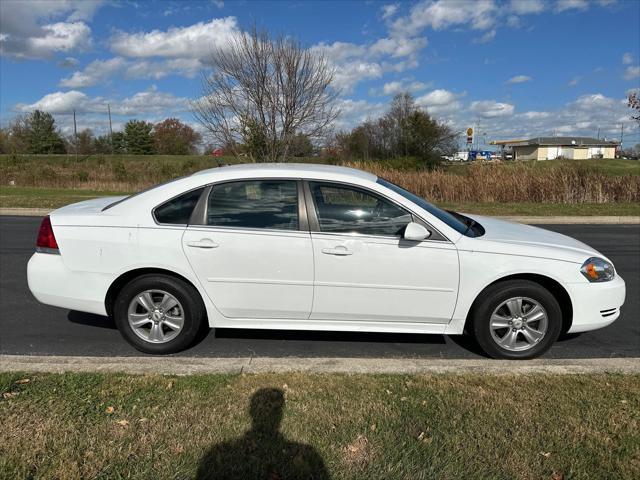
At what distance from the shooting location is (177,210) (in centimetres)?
415

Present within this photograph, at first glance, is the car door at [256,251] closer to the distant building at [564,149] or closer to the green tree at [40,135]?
the green tree at [40,135]

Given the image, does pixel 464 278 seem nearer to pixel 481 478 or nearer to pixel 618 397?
pixel 618 397

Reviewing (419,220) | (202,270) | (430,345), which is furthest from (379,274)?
(202,270)

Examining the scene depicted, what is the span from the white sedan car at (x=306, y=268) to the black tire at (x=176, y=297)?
0.03ft

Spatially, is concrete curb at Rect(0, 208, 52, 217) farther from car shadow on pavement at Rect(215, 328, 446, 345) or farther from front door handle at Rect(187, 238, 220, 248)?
front door handle at Rect(187, 238, 220, 248)

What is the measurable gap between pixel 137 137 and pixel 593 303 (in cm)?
7978

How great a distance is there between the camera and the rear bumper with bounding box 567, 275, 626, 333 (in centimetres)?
404

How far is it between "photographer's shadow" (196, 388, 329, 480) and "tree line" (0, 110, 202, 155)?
67.2m

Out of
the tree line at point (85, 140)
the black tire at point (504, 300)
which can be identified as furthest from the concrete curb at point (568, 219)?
the tree line at point (85, 140)

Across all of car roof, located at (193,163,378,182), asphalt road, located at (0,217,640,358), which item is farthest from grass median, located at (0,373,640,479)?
car roof, located at (193,163,378,182)

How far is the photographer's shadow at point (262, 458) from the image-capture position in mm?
2529

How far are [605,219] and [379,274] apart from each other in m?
13.5

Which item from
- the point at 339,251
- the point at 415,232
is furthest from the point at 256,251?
the point at 415,232

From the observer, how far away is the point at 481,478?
2.50 meters
